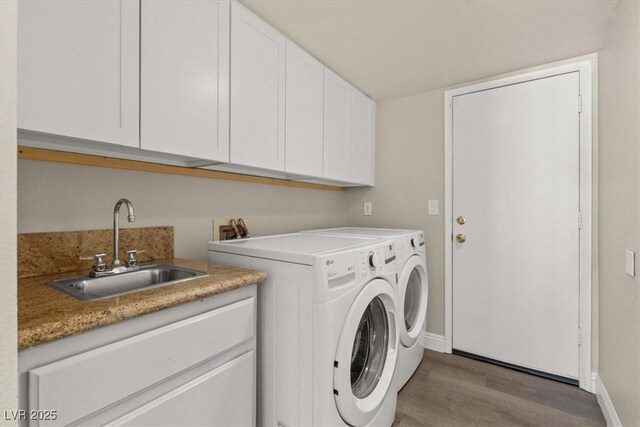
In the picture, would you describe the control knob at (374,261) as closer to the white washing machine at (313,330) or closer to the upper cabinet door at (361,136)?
the white washing machine at (313,330)

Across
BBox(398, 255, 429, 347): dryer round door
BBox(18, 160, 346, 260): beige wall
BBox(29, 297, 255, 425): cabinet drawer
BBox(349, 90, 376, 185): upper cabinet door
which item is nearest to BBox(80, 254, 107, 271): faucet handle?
BBox(18, 160, 346, 260): beige wall

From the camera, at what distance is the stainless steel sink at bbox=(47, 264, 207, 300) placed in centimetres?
106

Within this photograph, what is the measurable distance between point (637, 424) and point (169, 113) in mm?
2302

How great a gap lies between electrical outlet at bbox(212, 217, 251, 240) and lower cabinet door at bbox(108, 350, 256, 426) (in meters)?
0.80

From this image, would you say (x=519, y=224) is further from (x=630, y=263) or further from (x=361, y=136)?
(x=361, y=136)

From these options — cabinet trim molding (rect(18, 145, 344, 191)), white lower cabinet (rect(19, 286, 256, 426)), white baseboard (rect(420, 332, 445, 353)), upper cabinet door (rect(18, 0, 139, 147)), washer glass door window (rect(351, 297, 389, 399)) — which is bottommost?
white baseboard (rect(420, 332, 445, 353))

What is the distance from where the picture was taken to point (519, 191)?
2.22 metres

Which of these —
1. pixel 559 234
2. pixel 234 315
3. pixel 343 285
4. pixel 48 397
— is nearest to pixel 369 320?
pixel 343 285

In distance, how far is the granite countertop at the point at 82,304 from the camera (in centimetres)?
68

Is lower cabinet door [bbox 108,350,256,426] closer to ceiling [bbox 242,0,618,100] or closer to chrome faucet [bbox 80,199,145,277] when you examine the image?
chrome faucet [bbox 80,199,145,277]

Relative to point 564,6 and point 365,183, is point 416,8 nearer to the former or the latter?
point 564,6

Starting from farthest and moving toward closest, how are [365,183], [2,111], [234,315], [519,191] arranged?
[365,183] < [519,191] < [234,315] < [2,111]

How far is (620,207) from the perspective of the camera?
151 centimetres

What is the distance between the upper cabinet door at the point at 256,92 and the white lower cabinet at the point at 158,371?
739mm
